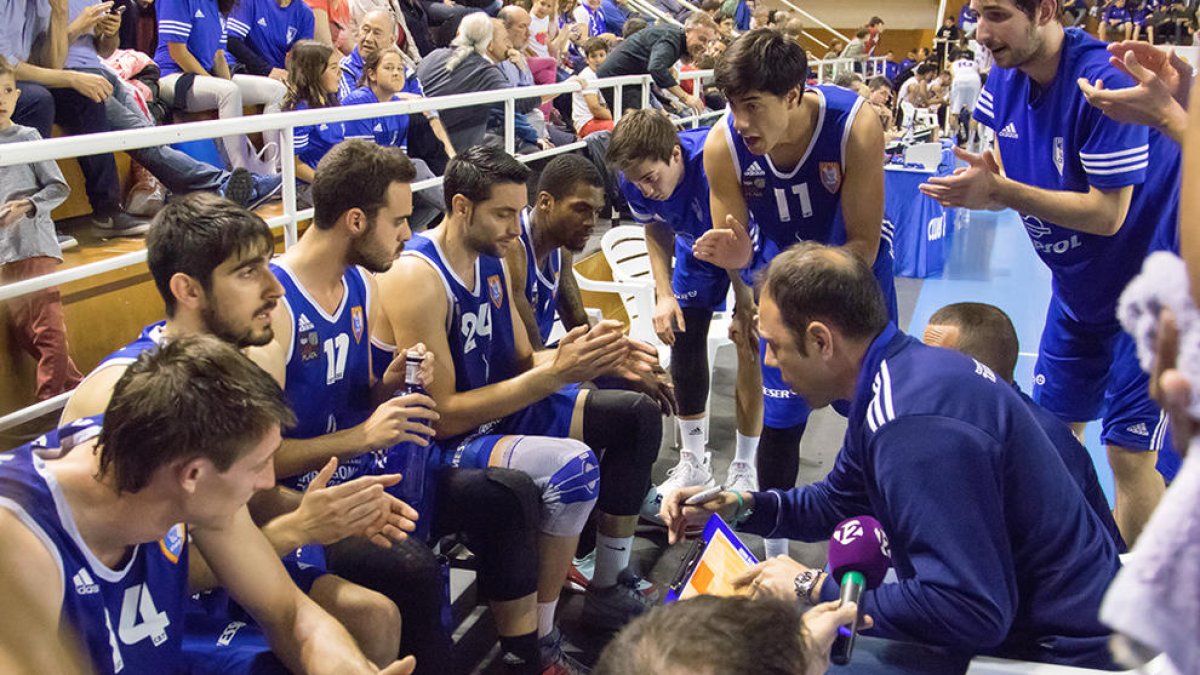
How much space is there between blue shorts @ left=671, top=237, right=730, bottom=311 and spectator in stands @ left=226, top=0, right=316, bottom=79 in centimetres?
280

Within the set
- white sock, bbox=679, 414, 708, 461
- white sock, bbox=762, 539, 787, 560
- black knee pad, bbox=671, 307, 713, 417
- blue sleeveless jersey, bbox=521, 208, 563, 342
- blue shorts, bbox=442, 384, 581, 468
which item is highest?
blue sleeveless jersey, bbox=521, 208, 563, 342

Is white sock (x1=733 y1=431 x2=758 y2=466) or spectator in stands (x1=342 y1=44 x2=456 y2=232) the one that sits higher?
spectator in stands (x1=342 y1=44 x2=456 y2=232)

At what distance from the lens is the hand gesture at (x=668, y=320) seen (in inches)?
144

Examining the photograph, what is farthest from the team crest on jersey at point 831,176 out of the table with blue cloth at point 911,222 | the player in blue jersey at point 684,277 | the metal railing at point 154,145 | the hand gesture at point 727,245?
the table with blue cloth at point 911,222

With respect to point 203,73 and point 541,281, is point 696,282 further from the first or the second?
point 203,73

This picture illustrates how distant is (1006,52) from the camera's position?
9.11 ft

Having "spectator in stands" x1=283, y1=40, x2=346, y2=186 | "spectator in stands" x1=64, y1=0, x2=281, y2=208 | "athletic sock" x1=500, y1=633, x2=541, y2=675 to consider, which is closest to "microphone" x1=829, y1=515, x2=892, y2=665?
"athletic sock" x1=500, y1=633, x2=541, y2=675

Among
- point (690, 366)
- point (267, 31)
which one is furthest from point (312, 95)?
point (690, 366)

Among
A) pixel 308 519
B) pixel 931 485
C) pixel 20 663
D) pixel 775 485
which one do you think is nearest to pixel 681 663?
pixel 931 485

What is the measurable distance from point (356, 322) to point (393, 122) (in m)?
2.66

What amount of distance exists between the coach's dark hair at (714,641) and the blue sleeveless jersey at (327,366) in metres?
1.35

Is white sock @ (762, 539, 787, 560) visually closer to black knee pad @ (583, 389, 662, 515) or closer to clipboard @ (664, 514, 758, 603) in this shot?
black knee pad @ (583, 389, 662, 515)

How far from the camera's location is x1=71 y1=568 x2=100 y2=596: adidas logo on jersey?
1.52 metres

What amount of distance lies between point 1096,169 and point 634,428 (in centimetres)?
138
